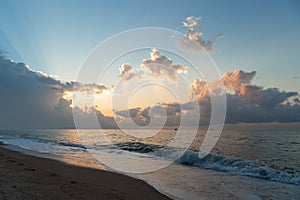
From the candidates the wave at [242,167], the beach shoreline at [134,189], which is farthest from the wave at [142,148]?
the beach shoreline at [134,189]

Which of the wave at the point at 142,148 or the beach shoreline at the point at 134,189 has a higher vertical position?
the beach shoreline at the point at 134,189

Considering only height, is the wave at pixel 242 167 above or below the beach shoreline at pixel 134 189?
below

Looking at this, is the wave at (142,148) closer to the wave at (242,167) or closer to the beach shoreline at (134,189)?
the wave at (242,167)

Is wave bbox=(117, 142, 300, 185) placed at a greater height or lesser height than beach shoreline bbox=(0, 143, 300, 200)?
lesser

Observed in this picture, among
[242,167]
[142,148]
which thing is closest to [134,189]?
[242,167]

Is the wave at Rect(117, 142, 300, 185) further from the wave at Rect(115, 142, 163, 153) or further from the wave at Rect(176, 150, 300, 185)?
the wave at Rect(115, 142, 163, 153)

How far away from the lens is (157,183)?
10.6 m

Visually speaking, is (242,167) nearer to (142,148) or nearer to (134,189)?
(134,189)

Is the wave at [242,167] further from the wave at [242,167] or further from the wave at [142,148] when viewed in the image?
the wave at [142,148]

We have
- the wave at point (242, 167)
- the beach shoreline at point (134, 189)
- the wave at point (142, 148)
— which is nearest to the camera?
the beach shoreline at point (134, 189)

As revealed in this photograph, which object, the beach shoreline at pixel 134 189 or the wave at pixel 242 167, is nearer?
the beach shoreline at pixel 134 189

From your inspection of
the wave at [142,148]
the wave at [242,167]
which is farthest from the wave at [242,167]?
the wave at [142,148]

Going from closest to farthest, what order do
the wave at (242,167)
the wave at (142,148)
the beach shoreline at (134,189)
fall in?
the beach shoreline at (134,189) < the wave at (242,167) < the wave at (142,148)

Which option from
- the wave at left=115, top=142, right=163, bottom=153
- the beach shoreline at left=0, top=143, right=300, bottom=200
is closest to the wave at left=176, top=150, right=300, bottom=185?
the beach shoreline at left=0, top=143, right=300, bottom=200
